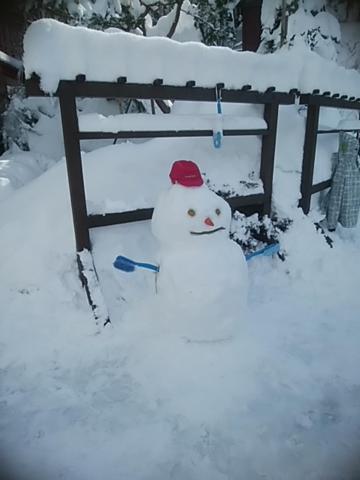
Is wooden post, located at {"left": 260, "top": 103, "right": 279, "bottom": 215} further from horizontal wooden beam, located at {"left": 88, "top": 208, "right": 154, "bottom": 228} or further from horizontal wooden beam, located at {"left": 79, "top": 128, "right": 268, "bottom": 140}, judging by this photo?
horizontal wooden beam, located at {"left": 88, "top": 208, "right": 154, "bottom": 228}

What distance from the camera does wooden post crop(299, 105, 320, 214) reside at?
3925 mm

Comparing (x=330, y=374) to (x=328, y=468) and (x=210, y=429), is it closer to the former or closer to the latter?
(x=328, y=468)

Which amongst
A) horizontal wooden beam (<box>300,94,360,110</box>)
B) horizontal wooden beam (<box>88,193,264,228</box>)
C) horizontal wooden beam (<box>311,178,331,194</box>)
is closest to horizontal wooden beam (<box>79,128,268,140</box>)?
horizontal wooden beam (<box>88,193,264,228</box>)

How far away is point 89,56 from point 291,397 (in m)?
2.72

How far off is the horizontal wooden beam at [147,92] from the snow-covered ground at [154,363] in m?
0.73

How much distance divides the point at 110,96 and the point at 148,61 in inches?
16.0

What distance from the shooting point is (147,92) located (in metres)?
2.71

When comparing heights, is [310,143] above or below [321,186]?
above

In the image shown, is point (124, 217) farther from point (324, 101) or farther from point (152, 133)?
point (324, 101)

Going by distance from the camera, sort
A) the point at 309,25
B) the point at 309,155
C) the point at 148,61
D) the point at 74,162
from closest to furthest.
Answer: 1. the point at 148,61
2. the point at 74,162
3. the point at 309,155
4. the point at 309,25

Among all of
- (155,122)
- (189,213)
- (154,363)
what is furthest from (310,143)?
(154,363)

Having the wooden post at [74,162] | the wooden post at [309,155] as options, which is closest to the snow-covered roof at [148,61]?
the wooden post at [74,162]

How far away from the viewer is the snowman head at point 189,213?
2289 mm

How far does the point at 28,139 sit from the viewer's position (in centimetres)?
778
